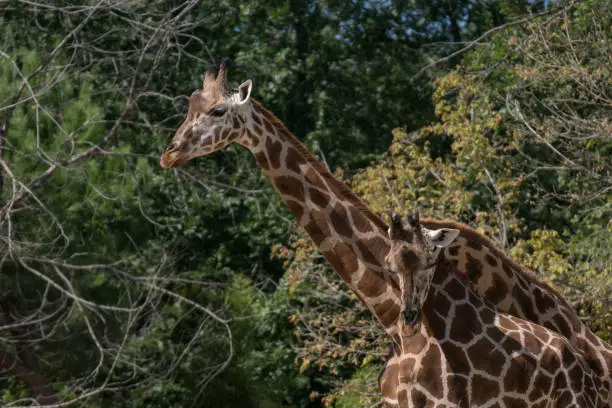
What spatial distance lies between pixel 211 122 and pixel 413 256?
1378mm

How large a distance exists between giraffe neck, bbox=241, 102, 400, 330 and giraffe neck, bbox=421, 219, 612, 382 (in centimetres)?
36

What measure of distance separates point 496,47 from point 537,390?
31.2ft

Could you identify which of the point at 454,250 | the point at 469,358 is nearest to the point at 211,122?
the point at 454,250

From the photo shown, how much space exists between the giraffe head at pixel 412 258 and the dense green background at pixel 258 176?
4.91m

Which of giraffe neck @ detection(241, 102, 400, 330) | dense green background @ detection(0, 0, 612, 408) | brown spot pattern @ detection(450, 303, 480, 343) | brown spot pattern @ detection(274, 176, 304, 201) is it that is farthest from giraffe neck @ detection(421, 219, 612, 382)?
dense green background @ detection(0, 0, 612, 408)

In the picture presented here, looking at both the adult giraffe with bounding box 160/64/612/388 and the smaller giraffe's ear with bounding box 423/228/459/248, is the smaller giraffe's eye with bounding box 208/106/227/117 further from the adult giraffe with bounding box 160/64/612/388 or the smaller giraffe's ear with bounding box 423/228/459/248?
the smaller giraffe's ear with bounding box 423/228/459/248

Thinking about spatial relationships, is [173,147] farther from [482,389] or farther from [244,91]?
[482,389]

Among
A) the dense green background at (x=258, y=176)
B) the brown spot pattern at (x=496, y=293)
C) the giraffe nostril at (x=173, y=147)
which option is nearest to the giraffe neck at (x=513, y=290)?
the brown spot pattern at (x=496, y=293)

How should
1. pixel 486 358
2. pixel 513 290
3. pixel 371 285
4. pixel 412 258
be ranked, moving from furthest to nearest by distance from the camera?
pixel 513 290 < pixel 371 285 < pixel 486 358 < pixel 412 258

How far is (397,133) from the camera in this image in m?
12.3

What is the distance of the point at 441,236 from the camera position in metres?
5.77

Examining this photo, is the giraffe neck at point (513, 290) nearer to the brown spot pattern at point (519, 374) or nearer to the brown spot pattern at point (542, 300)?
the brown spot pattern at point (542, 300)

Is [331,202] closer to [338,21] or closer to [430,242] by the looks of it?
[430,242]

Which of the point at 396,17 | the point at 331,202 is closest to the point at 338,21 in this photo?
the point at 396,17
